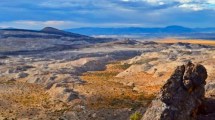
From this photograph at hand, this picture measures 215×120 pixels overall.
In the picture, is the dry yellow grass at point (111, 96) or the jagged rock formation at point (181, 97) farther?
the dry yellow grass at point (111, 96)

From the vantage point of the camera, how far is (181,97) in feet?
103

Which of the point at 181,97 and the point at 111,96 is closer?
the point at 181,97

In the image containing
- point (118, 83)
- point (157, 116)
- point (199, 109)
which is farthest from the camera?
point (118, 83)

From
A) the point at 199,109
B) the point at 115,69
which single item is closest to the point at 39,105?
the point at 199,109

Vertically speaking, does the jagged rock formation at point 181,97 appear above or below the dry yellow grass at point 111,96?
above

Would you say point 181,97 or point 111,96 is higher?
point 181,97

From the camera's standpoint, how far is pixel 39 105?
64.1 m

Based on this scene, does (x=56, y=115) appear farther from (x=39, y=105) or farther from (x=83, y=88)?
(x=83, y=88)

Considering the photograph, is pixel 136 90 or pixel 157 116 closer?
pixel 157 116

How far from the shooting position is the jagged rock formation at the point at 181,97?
101 feet

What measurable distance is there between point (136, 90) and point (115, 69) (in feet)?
130

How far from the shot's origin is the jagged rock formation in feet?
101

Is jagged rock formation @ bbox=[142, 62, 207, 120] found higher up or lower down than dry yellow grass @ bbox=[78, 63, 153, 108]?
higher up

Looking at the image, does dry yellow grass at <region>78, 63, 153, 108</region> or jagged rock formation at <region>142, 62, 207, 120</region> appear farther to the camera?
dry yellow grass at <region>78, 63, 153, 108</region>
